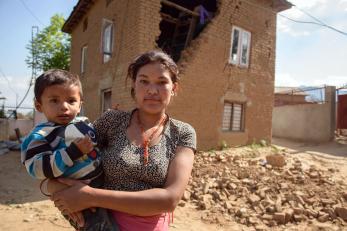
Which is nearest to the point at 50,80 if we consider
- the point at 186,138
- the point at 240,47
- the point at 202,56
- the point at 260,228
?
the point at 186,138

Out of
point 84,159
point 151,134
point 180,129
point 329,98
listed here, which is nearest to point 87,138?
point 84,159

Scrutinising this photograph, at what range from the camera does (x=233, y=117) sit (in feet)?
33.7

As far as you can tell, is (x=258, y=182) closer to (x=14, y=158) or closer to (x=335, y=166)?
(x=335, y=166)

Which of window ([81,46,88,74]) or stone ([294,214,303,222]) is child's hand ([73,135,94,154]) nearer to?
stone ([294,214,303,222])

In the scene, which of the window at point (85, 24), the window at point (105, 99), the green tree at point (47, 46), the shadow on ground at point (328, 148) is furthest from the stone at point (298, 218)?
the green tree at point (47, 46)

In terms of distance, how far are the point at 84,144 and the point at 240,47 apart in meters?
9.59

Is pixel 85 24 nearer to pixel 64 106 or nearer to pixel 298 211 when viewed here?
pixel 298 211

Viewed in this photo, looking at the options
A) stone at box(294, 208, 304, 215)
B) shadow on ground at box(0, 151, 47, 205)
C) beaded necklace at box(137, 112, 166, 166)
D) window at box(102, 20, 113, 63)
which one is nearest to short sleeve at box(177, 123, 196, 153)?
beaded necklace at box(137, 112, 166, 166)

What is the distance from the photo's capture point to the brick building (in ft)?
27.7

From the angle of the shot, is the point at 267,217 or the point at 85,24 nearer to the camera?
the point at 267,217

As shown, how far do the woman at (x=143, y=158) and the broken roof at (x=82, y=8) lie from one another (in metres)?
10.1

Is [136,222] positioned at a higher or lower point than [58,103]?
lower

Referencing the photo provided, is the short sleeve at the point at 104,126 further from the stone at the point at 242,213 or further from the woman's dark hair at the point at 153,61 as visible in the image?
the stone at the point at 242,213

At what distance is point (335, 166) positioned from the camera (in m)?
8.66
